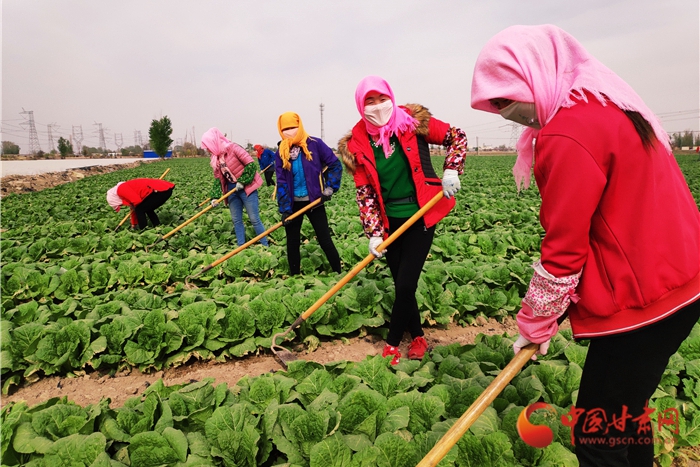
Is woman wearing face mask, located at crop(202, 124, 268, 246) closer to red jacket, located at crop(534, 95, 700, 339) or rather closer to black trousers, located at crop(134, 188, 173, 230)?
black trousers, located at crop(134, 188, 173, 230)

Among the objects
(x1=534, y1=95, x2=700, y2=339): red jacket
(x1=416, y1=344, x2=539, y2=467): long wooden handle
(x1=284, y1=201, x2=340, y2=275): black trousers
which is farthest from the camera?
(x1=284, y1=201, x2=340, y2=275): black trousers

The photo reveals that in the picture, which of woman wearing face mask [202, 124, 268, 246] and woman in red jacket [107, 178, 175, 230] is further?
woman in red jacket [107, 178, 175, 230]

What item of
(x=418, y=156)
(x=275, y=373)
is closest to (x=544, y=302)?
(x=418, y=156)

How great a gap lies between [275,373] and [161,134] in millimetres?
65875

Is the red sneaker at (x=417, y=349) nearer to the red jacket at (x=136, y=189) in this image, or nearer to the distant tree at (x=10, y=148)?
the red jacket at (x=136, y=189)

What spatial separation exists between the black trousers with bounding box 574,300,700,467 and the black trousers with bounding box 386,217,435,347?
1.50m

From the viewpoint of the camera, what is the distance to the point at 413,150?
9.17 ft

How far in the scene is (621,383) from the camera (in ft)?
4.46

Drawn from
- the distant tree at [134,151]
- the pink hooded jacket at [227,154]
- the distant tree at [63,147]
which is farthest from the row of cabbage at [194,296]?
the distant tree at [134,151]

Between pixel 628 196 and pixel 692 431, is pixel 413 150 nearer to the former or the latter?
pixel 628 196

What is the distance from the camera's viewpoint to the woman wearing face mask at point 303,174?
465cm

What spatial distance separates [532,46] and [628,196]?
23.0 inches

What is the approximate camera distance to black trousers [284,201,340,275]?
4773 mm

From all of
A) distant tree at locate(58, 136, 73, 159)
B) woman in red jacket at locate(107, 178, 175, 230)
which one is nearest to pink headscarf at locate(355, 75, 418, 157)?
woman in red jacket at locate(107, 178, 175, 230)
